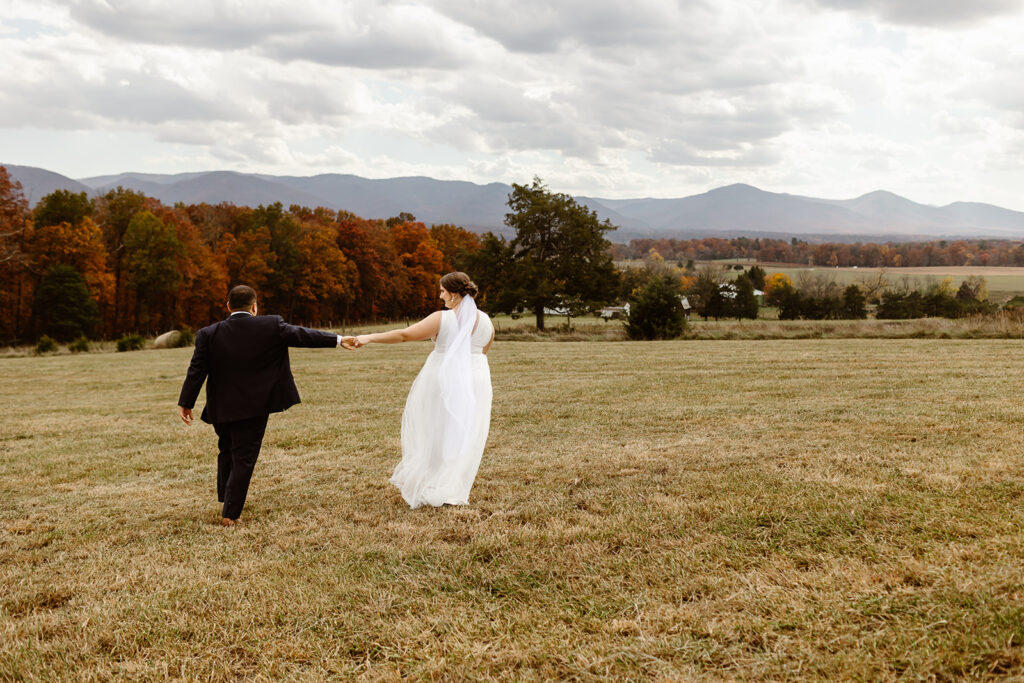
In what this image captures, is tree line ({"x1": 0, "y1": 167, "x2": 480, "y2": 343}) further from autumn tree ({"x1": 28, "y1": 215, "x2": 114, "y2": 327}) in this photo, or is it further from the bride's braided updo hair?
the bride's braided updo hair

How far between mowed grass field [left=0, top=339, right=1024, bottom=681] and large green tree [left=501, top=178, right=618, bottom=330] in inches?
1417

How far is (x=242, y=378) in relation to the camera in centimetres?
647

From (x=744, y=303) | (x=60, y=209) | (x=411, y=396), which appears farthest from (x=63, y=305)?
(x=744, y=303)

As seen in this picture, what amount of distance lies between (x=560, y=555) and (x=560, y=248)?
44417 mm

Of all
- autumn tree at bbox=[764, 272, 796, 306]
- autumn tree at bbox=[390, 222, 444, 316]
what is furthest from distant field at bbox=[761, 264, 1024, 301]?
autumn tree at bbox=[390, 222, 444, 316]

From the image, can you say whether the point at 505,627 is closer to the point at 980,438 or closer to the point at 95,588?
the point at 95,588

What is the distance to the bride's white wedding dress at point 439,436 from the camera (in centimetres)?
675

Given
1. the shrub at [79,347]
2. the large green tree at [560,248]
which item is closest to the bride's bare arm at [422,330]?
the shrub at [79,347]

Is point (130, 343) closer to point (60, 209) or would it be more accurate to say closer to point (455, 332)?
point (60, 209)

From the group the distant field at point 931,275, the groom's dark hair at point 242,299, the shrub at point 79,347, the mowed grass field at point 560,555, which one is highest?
the distant field at point 931,275

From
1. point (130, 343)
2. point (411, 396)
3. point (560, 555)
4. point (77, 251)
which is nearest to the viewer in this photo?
point (560, 555)

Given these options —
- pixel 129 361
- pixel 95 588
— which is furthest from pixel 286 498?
pixel 129 361

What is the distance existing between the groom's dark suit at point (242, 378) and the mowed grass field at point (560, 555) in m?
0.75

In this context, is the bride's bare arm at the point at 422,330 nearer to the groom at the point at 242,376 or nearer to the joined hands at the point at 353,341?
the joined hands at the point at 353,341
